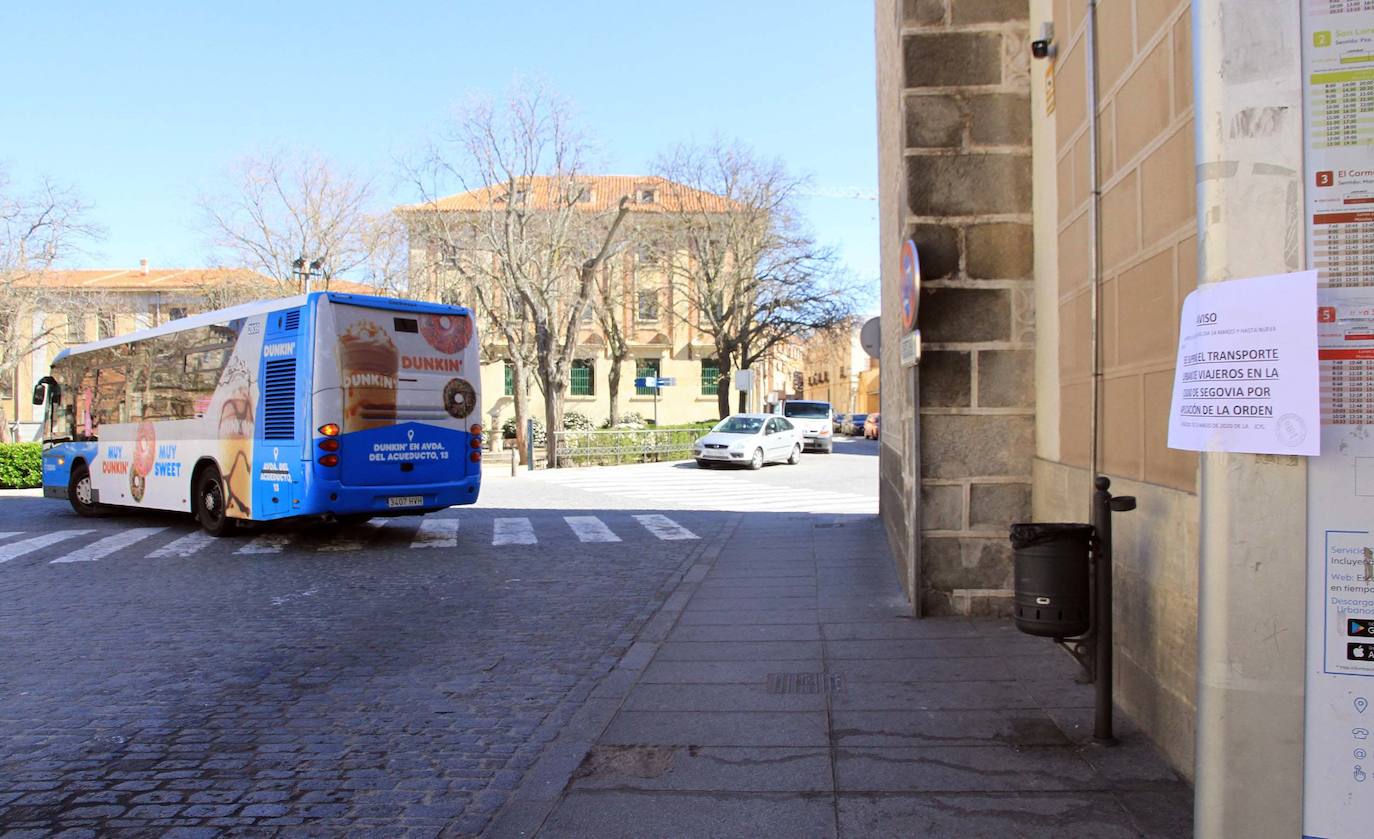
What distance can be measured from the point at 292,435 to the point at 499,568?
303cm

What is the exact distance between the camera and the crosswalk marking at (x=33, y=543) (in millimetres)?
11555

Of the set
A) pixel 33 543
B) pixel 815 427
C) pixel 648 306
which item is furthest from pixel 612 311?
pixel 33 543

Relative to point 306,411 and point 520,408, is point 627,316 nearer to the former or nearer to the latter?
point 520,408

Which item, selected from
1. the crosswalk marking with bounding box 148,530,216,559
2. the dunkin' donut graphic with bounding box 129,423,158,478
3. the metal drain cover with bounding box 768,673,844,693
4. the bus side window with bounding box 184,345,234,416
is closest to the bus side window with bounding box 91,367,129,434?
the dunkin' donut graphic with bounding box 129,423,158,478

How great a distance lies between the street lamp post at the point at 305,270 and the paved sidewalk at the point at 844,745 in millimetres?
29539

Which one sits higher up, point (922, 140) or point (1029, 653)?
point (922, 140)

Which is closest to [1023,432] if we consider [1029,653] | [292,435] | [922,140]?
[1029,653]

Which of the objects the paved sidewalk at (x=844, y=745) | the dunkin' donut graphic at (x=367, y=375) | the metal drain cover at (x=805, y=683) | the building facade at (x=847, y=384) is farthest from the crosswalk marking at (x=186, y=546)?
the building facade at (x=847, y=384)

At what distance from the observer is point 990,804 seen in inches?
141

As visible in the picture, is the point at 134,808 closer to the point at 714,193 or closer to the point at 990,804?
the point at 990,804

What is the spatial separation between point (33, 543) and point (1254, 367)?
14104 millimetres

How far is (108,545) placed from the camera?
40.5ft

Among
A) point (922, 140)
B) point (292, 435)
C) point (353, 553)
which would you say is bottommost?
point (353, 553)

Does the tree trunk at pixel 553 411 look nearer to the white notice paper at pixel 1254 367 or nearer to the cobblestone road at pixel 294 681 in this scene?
A: the cobblestone road at pixel 294 681
